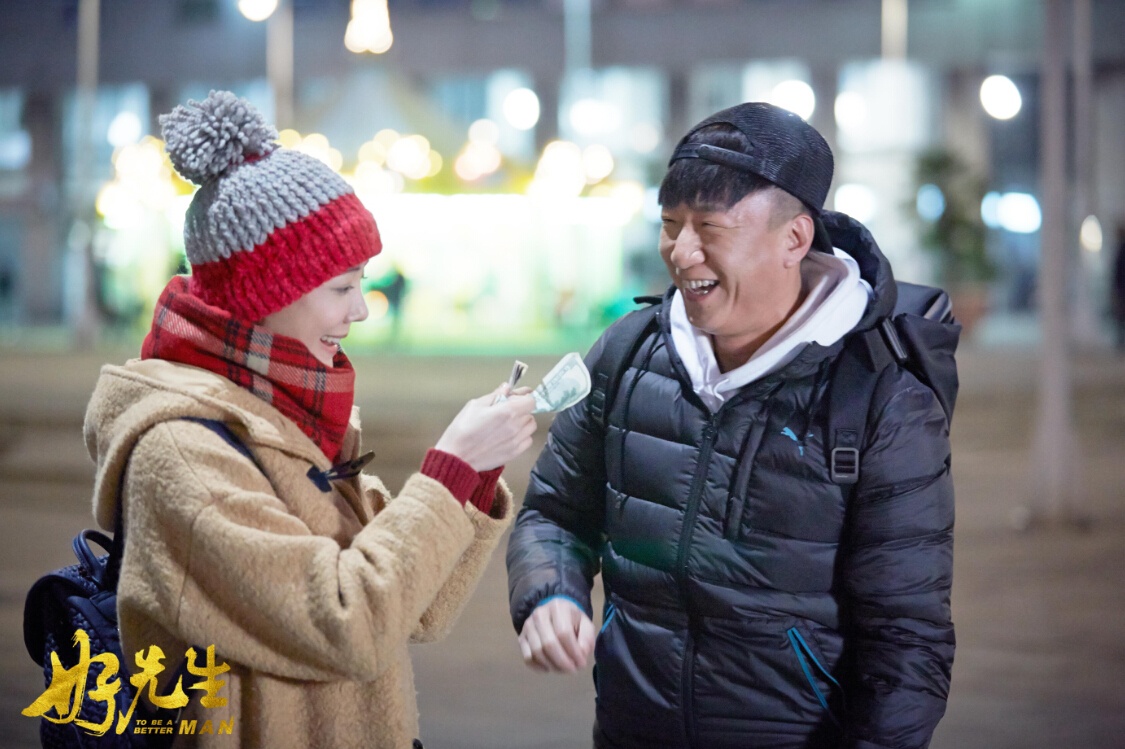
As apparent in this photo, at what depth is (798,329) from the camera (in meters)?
2.50

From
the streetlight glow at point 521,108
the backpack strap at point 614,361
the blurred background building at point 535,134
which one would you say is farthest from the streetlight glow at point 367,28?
the streetlight glow at point 521,108

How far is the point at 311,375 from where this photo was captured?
7.59 ft

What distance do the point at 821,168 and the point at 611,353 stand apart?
0.58 meters

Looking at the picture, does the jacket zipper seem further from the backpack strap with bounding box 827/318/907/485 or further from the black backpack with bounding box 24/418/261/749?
the black backpack with bounding box 24/418/261/749

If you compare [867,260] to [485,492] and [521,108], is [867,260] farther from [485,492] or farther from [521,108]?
[521,108]

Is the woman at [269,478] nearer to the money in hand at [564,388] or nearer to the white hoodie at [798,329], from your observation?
the money in hand at [564,388]

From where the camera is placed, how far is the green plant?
96.0 ft

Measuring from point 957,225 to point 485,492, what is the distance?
28.6 metres

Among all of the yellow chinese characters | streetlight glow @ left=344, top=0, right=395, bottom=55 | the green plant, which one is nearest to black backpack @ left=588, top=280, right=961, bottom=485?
the yellow chinese characters

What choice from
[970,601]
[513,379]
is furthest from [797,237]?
[970,601]

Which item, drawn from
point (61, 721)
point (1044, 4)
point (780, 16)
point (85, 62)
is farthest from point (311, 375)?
point (780, 16)

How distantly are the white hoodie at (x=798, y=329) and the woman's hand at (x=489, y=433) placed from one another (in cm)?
42

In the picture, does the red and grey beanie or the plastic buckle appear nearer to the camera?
the red and grey beanie

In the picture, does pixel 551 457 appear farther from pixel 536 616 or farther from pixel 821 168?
pixel 821 168
